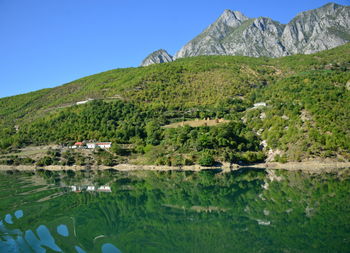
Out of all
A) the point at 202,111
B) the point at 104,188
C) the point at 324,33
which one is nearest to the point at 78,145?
the point at 202,111

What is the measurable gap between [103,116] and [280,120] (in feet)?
181

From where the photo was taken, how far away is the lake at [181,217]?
1875cm

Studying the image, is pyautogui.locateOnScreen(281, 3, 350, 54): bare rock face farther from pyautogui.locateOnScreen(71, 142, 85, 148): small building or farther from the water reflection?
the water reflection

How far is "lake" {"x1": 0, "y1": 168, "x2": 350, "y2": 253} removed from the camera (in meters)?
18.8

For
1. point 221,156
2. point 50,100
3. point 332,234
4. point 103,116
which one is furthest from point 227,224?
point 50,100

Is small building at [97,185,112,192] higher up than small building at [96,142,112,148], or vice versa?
small building at [96,142,112,148]

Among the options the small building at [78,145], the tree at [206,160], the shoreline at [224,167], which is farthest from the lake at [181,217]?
the small building at [78,145]

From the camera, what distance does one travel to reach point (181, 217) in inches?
1050

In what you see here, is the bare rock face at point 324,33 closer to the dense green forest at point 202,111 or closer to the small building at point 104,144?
the dense green forest at point 202,111

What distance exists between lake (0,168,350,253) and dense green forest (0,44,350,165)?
23229 millimetres

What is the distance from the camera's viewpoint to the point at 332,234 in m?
19.0

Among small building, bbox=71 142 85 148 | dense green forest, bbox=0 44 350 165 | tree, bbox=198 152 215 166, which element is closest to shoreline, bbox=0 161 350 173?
tree, bbox=198 152 215 166

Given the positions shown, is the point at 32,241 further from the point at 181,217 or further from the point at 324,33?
the point at 324,33

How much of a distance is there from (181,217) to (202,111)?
6826 cm
